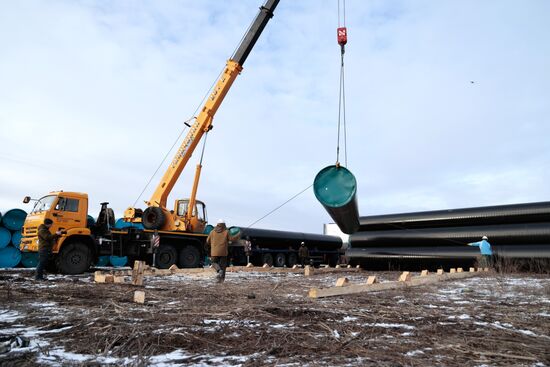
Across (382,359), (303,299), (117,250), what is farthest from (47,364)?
(117,250)

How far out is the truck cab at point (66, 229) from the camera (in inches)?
401

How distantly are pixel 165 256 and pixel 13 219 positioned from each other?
558cm

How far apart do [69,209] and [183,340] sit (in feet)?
29.8

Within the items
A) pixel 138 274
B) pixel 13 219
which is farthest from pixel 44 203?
pixel 138 274

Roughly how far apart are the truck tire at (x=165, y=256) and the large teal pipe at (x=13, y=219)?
5.27 meters

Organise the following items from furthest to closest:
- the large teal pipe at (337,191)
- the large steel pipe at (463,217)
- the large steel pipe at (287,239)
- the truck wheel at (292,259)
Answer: the truck wheel at (292,259), the large steel pipe at (287,239), the large steel pipe at (463,217), the large teal pipe at (337,191)

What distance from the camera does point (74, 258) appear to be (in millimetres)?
10398

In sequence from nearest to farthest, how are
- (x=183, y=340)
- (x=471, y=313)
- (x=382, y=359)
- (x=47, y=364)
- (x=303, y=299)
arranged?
1. (x=47, y=364)
2. (x=382, y=359)
3. (x=183, y=340)
4. (x=471, y=313)
5. (x=303, y=299)

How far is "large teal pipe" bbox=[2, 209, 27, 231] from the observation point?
1373cm

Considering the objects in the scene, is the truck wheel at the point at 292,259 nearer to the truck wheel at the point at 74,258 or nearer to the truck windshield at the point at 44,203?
the truck wheel at the point at 74,258

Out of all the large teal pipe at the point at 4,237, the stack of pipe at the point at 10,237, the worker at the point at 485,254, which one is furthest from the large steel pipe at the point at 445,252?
the large teal pipe at the point at 4,237

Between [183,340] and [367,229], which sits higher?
[367,229]

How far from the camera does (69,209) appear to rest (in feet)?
35.2

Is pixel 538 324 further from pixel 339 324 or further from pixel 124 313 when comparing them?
pixel 124 313
